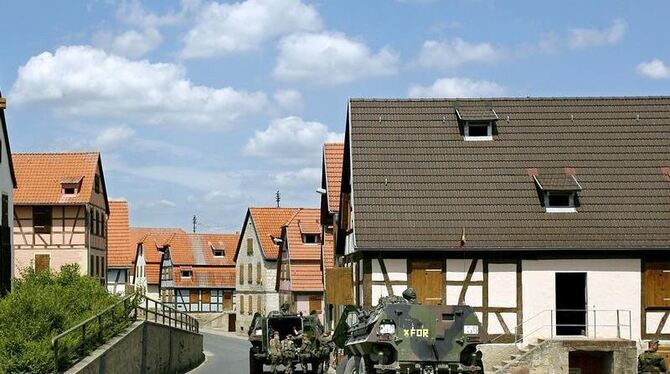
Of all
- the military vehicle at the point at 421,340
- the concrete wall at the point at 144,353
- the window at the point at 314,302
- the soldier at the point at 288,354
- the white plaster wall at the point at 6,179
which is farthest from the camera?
the window at the point at 314,302

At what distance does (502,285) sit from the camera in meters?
30.9

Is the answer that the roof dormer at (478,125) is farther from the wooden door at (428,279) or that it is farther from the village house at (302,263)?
the village house at (302,263)

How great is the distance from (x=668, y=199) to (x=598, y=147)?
2.75 meters

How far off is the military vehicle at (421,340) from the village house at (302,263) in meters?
36.4

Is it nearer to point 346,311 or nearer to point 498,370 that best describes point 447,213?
point 498,370

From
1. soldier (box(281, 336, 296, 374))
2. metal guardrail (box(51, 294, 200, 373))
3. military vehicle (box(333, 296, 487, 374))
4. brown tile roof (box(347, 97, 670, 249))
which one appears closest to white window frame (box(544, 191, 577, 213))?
brown tile roof (box(347, 97, 670, 249))

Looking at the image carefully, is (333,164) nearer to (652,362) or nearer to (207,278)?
(652,362)

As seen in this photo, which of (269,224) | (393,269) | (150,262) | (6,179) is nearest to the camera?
(393,269)

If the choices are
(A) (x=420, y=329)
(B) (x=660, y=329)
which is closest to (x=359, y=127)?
(B) (x=660, y=329)

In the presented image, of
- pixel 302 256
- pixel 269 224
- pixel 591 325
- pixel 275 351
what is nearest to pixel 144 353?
pixel 275 351

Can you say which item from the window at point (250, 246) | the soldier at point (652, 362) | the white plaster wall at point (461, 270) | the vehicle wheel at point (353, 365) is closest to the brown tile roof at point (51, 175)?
the window at point (250, 246)

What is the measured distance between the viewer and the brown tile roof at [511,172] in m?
31.2

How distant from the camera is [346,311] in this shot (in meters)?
24.4

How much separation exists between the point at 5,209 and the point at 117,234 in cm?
3228
